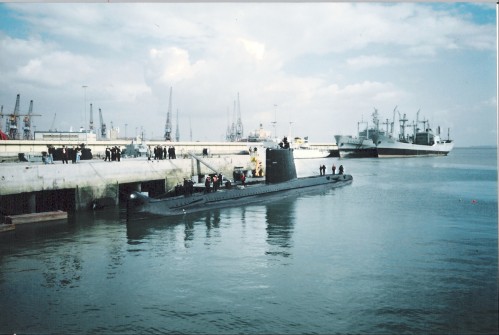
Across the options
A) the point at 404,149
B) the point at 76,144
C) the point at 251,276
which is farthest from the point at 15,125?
the point at 404,149

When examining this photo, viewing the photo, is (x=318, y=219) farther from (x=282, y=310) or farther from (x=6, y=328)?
(x=6, y=328)

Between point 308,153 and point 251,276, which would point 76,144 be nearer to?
point 251,276

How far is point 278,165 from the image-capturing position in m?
34.7

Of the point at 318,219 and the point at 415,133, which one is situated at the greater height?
the point at 415,133

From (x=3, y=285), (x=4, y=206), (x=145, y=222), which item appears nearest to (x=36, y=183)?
(x=4, y=206)

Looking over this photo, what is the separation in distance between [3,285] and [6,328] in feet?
11.4

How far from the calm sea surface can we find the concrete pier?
2587 millimetres

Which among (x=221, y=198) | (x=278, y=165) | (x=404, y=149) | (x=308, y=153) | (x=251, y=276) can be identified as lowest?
(x=251, y=276)

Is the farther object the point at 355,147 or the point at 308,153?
the point at 308,153

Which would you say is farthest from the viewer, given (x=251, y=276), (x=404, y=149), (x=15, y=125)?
(x=404, y=149)

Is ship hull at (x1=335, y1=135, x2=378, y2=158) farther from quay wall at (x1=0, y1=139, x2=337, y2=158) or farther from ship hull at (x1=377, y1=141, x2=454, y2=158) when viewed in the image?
quay wall at (x1=0, y1=139, x2=337, y2=158)

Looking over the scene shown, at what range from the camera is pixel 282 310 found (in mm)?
11945

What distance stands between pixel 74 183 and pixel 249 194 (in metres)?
11.6

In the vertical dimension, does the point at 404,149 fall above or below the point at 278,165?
above
